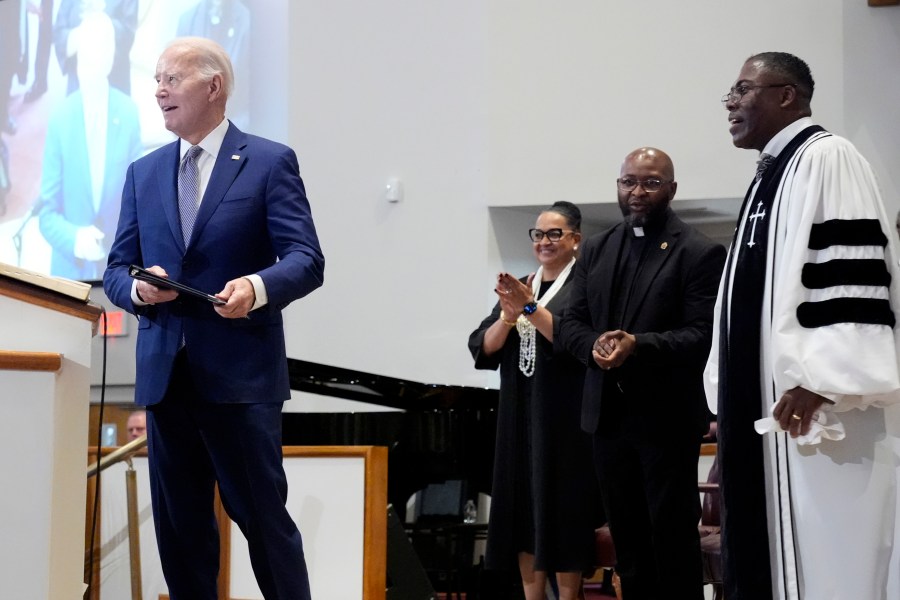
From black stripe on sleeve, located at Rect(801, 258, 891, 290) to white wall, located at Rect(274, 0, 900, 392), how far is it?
15.7 ft

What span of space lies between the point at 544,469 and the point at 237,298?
1.87 metres

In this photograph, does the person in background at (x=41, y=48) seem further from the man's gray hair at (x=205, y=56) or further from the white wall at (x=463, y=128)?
the man's gray hair at (x=205, y=56)

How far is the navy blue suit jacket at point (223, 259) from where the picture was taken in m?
2.75

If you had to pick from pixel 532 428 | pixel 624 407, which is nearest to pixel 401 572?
pixel 532 428

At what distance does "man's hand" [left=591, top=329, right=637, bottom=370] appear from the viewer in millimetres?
3379

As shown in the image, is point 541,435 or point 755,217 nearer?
point 755,217

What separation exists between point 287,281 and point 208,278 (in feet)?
0.71

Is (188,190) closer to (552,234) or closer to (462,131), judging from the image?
(552,234)

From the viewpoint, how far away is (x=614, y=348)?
11.1ft

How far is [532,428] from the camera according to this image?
4.26m

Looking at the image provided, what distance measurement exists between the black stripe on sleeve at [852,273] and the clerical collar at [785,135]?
0.40m

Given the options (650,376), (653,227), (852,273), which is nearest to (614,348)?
(650,376)

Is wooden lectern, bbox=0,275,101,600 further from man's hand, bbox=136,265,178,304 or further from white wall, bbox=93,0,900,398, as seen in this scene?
white wall, bbox=93,0,900,398

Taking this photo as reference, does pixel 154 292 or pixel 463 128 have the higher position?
pixel 463 128
